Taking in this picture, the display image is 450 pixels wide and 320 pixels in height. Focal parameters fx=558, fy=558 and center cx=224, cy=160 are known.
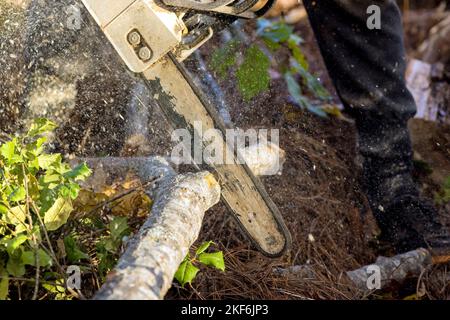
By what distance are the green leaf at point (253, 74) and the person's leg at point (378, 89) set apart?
344 mm

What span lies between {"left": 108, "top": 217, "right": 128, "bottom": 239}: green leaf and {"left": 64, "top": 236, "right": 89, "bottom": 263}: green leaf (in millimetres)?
112

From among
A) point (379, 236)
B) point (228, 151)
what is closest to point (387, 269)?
point (379, 236)

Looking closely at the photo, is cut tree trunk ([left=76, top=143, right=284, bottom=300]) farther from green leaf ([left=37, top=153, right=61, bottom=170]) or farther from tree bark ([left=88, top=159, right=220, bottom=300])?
green leaf ([left=37, top=153, right=61, bottom=170])

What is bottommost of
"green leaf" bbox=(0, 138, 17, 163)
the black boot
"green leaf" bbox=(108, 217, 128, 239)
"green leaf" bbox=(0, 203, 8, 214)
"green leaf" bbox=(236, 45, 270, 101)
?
the black boot

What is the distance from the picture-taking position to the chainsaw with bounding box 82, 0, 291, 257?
170 cm

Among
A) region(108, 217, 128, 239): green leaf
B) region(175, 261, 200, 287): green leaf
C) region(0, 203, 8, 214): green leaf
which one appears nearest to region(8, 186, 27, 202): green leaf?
region(0, 203, 8, 214): green leaf

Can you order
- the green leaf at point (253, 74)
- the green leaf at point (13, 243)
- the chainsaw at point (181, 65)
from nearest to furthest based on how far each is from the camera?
the green leaf at point (13, 243), the chainsaw at point (181, 65), the green leaf at point (253, 74)

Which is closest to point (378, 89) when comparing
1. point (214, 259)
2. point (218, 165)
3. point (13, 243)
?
point (218, 165)

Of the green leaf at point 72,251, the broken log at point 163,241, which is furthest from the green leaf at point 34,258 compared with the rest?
the broken log at point 163,241

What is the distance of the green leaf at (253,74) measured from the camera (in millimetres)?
2793

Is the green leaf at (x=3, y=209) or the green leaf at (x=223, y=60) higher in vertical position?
the green leaf at (x=3, y=209)

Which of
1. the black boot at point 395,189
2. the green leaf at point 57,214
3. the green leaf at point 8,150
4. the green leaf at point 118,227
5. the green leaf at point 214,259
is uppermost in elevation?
the green leaf at point 8,150

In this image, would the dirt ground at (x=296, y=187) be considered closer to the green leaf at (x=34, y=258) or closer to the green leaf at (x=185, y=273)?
the green leaf at (x=185, y=273)
